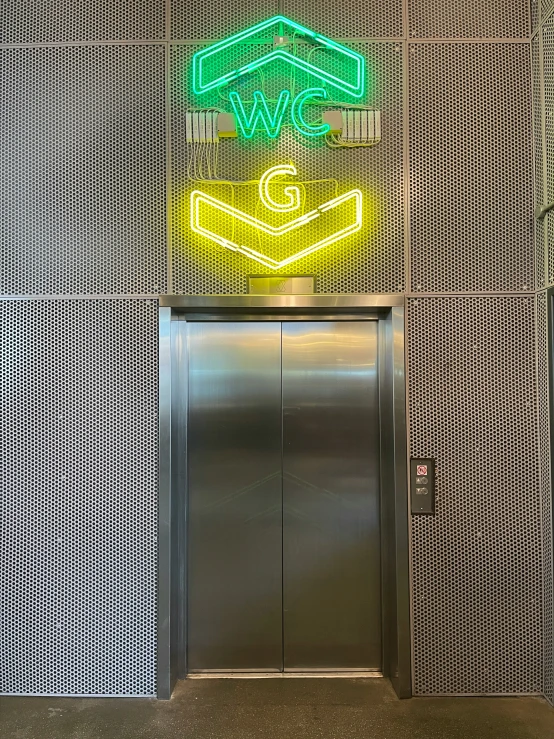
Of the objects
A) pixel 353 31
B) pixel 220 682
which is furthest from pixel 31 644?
pixel 353 31

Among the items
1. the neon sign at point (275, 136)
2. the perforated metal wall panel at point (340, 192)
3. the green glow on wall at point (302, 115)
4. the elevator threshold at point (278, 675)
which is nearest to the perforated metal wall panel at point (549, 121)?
the perforated metal wall panel at point (340, 192)

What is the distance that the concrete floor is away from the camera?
2902 millimetres

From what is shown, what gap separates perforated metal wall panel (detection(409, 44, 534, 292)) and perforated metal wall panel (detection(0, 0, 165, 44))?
5.85 ft

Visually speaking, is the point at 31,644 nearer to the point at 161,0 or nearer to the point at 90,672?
the point at 90,672

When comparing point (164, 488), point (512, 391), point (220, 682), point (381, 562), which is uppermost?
point (512, 391)

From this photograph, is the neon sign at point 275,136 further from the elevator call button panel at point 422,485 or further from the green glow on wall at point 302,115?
the elevator call button panel at point 422,485

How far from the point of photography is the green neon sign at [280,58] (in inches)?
130

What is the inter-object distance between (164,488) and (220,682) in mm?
1366

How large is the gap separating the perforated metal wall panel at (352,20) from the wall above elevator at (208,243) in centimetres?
1

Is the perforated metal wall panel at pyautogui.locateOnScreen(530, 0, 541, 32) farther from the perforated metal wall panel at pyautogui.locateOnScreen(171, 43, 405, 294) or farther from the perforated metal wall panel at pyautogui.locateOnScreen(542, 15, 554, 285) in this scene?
the perforated metal wall panel at pyautogui.locateOnScreen(171, 43, 405, 294)

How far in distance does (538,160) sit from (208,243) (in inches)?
87.6

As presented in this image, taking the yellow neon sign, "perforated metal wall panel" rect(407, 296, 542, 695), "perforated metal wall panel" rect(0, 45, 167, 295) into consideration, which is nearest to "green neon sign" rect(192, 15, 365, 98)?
"perforated metal wall panel" rect(0, 45, 167, 295)

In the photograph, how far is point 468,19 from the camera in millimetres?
3426

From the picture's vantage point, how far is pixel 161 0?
3434mm
